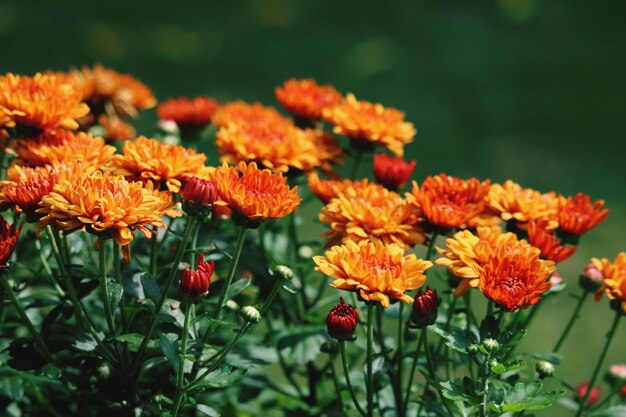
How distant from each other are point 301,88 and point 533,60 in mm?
3992

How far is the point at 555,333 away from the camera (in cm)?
356

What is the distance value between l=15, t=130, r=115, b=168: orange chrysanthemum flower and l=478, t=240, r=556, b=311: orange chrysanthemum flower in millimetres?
740

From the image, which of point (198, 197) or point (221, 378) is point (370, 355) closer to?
point (221, 378)

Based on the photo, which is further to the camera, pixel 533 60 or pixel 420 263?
pixel 533 60

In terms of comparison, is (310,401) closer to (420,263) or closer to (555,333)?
(420,263)

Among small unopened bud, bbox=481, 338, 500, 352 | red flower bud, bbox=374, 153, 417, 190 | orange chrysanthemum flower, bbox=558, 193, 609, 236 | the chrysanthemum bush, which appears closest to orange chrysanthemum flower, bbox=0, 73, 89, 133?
the chrysanthemum bush

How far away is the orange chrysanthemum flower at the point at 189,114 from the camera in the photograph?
224 cm

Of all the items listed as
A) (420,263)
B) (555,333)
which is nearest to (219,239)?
(420,263)

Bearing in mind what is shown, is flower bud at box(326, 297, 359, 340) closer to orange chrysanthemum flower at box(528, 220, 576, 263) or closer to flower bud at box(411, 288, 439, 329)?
flower bud at box(411, 288, 439, 329)

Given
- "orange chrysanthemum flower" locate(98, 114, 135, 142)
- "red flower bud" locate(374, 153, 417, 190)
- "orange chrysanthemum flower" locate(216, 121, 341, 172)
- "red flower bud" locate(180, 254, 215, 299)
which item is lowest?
"red flower bud" locate(180, 254, 215, 299)

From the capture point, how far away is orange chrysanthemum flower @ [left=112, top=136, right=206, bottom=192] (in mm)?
1540

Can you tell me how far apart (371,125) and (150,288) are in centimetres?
74

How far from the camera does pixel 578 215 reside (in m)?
1.78

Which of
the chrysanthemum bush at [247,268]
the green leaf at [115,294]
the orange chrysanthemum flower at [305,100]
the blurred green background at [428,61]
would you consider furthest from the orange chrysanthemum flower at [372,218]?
the blurred green background at [428,61]
